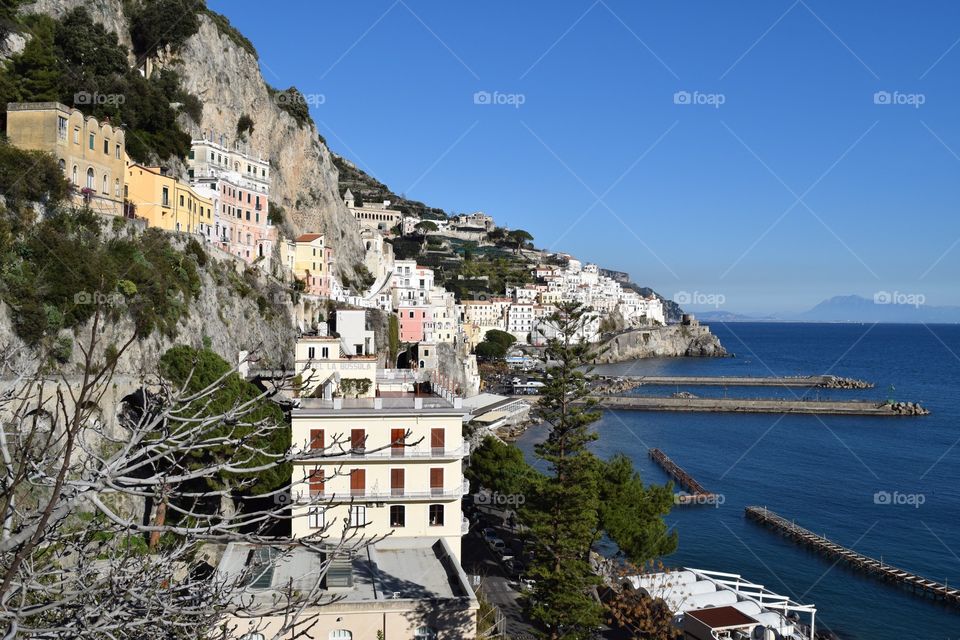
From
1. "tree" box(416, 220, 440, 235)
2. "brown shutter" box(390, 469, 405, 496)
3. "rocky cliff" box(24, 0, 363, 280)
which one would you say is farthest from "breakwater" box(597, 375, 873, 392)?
"brown shutter" box(390, 469, 405, 496)

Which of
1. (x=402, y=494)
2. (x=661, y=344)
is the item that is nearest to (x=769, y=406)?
(x=402, y=494)

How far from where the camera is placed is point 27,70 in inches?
1248

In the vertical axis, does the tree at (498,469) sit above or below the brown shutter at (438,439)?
below

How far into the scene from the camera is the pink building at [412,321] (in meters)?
59.2

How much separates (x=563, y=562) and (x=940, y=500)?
28797 millimetres

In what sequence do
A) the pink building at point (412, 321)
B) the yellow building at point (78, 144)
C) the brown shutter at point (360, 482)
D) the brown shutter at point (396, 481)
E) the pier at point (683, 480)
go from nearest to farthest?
1. the brown shutter at point (360, 482)
2. the brown shutter at point (396, 481)
3. the yellow building at point (78, 144)
4. the pier at point (683, 480)
5. the pink building at point (412, 321)

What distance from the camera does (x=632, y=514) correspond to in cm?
2222

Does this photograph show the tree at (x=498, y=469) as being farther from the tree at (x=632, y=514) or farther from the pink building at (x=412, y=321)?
the pink building at (x=412, y=321)

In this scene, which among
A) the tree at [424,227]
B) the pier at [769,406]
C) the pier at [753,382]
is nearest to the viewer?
the pier at [769,406]

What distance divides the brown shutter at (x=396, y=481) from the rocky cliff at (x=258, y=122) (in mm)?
30693

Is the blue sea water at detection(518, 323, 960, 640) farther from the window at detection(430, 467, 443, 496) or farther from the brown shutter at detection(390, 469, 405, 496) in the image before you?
the brown shutter at detection(390, 469, 405, 496)

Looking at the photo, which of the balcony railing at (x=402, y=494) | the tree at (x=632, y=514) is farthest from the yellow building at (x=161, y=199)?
the tree at (x=632, y=514)

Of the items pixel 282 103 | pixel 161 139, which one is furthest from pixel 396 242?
pixel 161 139

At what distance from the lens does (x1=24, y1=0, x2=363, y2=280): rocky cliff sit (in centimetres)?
4181
